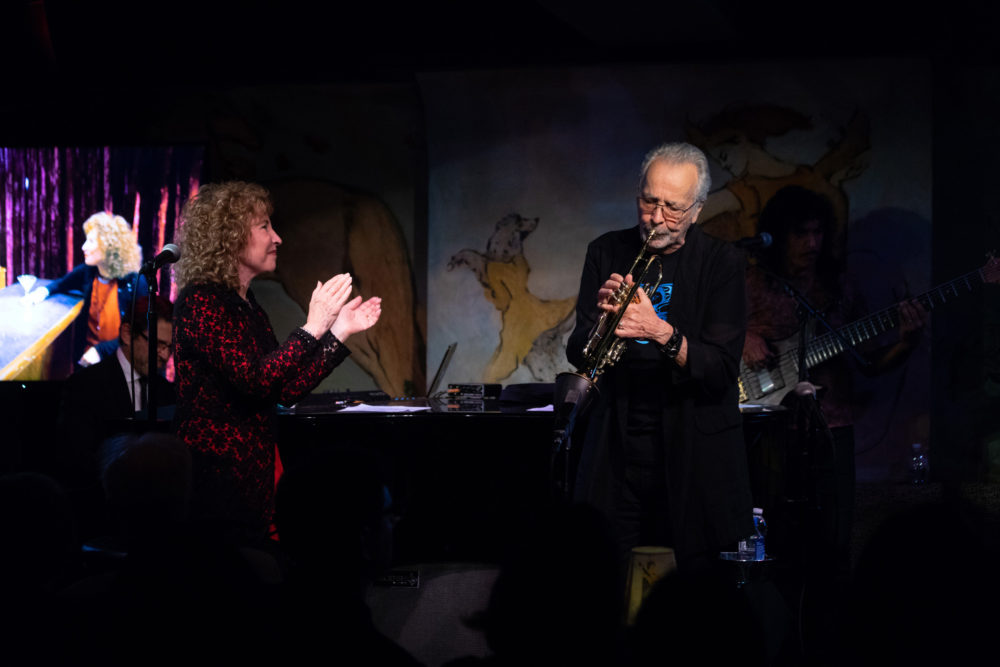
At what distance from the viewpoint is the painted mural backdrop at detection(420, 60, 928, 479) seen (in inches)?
233

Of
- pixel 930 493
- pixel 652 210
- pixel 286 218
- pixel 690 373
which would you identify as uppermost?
pixel 286 218

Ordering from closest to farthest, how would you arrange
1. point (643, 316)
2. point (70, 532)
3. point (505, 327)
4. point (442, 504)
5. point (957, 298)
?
point (70, 532) → point (643, 316) → point (442, 504) → point (957, 298) → point (505, 327)

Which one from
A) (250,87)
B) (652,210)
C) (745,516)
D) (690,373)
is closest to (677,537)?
(745,516)

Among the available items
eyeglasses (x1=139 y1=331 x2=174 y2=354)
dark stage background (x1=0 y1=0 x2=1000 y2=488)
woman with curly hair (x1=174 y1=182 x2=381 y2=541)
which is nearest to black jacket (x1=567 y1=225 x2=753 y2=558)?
woman with curly hair (x1=174 y1=182 x2=381 y2=541)

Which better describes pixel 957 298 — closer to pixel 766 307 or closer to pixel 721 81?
pixel 766 307

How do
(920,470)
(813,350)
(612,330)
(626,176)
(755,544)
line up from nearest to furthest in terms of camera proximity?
1. (612,330)
2. (755,544)
3. (813,350)
4. (920,470)
5. (626,176)

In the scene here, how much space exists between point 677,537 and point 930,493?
3.87 m

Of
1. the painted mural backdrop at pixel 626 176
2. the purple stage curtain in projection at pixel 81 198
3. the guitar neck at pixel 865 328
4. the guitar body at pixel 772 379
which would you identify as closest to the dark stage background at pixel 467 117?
the painted mural backdrop at pixel 626 176

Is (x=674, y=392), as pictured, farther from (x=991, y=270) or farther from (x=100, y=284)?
(x=100, y=284)

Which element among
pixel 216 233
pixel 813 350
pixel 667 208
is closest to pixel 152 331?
pixel 216 233

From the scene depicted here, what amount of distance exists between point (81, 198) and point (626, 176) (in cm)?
358

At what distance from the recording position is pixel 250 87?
640 centimetres

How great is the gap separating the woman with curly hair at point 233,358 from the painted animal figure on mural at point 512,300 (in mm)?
3399

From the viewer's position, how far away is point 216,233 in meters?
2.81
